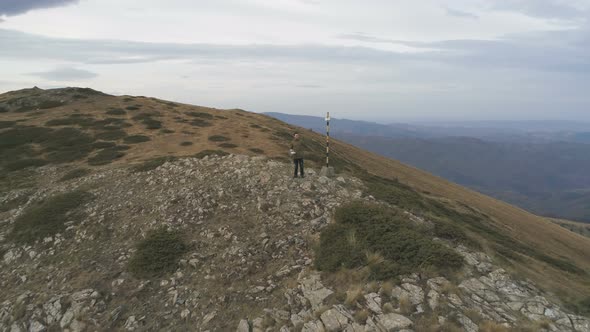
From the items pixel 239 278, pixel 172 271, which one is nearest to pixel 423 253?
pixel 239 278

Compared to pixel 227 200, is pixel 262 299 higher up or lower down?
lower down

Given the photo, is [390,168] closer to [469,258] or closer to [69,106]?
[469,258]

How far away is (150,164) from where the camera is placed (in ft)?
86.5

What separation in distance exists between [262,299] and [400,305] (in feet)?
16.7

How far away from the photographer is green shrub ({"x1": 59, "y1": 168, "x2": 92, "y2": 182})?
87.9 feet

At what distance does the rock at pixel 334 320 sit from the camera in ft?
37.6

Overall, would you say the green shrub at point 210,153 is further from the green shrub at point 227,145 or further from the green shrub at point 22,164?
the green shrub at point 22,164

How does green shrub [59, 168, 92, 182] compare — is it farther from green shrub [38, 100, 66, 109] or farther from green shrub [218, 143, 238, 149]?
green shrub [38, 100, 66, 109]

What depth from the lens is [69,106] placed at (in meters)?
54.3

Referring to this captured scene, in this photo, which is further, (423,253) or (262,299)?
(423,253)

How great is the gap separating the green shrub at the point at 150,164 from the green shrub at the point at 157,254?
9.20 metres

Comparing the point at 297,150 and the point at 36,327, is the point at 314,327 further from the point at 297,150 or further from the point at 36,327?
the point at 297,150

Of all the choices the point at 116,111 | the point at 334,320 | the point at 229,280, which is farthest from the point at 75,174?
the point at 116,111

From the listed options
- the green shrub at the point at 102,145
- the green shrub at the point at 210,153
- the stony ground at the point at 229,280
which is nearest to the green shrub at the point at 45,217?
the stony ground at the point at 229,280
